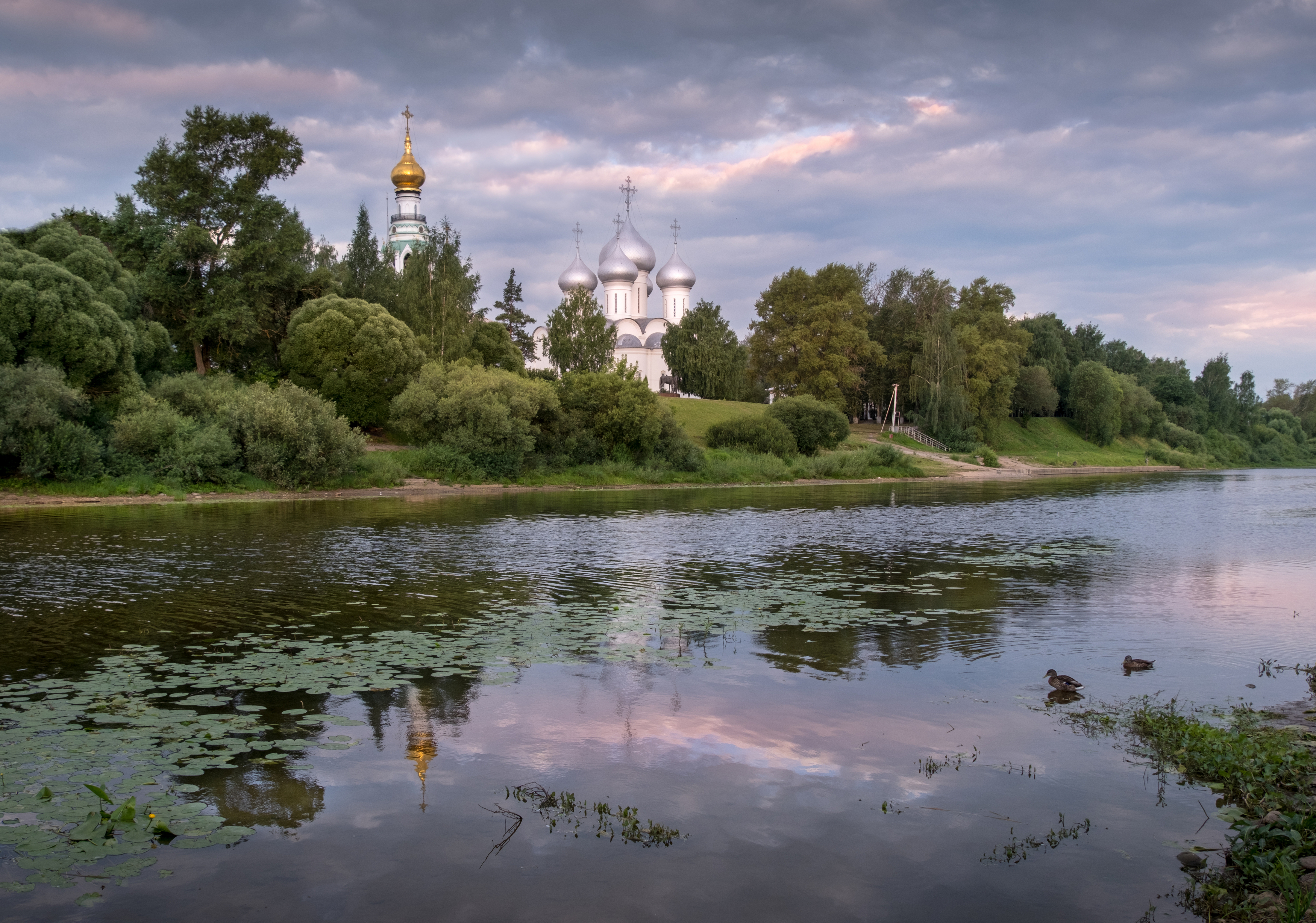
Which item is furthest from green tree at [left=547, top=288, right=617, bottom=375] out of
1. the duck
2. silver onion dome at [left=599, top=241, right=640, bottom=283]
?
the duck

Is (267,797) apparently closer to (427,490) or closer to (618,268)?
(427,490)

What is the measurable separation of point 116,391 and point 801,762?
35315mm

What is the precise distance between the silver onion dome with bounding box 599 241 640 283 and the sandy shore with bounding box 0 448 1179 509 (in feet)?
109

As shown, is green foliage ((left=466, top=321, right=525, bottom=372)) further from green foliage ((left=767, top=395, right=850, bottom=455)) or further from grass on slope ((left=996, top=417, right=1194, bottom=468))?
grass on slope ((left=996, top=417, right=1194, bottom=468))

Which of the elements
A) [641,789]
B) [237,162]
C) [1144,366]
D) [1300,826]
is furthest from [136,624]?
[1144,366]

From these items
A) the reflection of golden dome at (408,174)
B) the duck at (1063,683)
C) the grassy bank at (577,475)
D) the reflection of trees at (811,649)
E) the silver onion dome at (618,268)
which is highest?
the reflection of golden dome at (408,174)

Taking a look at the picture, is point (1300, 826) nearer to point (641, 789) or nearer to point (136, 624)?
point (641, 789)

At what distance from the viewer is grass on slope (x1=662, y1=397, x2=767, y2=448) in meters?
56.7

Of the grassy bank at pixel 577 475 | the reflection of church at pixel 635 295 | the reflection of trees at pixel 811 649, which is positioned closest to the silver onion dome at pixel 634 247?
the reflection of church at pixel 635 295

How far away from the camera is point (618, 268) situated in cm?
8569

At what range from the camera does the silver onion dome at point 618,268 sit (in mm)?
A: 85750

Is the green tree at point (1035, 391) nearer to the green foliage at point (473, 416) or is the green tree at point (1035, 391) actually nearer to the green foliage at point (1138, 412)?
the green foliage at point (1138, 412)

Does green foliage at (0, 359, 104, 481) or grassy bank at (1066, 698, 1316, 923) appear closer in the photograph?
grassy bank at (1066, 698, 1316, 923)

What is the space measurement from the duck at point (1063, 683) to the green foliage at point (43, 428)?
31090 millimetres
